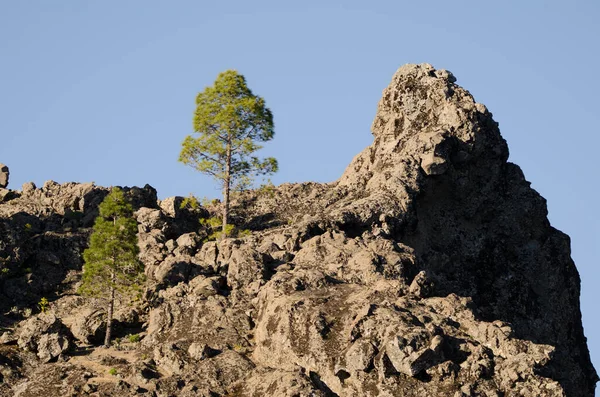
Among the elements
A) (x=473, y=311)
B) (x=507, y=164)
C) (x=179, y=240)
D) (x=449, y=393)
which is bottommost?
(x=449, y=393)

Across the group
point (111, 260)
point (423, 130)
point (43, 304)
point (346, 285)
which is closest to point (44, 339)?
point (111, 260)

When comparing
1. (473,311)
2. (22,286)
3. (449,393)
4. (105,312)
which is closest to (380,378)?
(449,393)

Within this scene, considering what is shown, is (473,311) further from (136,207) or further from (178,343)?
(136,207)

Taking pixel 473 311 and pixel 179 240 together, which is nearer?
pixel 473 311

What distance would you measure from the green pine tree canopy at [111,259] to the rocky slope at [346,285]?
236cm

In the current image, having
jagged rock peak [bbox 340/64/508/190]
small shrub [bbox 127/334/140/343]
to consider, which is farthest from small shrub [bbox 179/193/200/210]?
small shrub [bbox 127/334/140/343]

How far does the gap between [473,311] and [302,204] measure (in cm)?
2821

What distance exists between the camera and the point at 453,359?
3506 inches

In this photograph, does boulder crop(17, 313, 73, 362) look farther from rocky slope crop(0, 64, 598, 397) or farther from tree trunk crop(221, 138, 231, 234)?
tree trunk crop(221, 138, 231, 234)

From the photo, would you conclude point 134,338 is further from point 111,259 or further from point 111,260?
point 111,259

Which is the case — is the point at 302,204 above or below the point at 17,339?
above

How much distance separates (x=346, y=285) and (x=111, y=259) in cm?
1800

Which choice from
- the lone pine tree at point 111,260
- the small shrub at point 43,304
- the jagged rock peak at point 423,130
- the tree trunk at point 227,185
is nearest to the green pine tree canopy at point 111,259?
the lone pine tree at point 111,260

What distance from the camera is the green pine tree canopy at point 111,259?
333 ft
